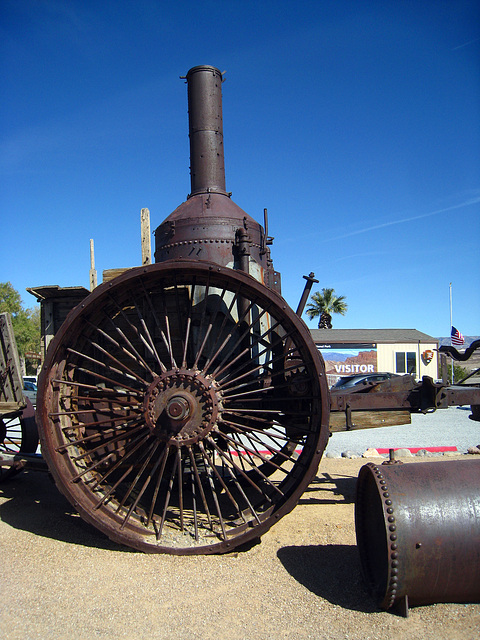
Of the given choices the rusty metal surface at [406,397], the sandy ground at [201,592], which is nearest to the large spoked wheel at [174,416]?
the sandy ground at [201,592]

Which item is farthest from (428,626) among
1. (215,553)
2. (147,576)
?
(147,576)

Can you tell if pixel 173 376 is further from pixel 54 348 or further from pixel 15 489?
pixel 15 489

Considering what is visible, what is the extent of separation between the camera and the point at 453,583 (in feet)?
10.3

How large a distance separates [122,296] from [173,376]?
1048 mm

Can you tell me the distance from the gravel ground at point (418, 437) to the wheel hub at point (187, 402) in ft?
17.4

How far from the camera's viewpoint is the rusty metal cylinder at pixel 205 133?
6.36 metres

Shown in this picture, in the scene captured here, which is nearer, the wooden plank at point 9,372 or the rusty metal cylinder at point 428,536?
the rusty metal cylinder at point 428,536

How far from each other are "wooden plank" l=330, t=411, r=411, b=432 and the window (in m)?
27.5

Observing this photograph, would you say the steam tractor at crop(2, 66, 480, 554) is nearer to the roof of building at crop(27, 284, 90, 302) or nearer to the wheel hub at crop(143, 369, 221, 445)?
the wheel hub at crop(143, 369, 221, 445)

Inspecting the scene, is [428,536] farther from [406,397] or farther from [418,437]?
[418,437]

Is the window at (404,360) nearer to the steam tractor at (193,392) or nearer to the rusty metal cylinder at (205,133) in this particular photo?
the steam tractor at (193,392)

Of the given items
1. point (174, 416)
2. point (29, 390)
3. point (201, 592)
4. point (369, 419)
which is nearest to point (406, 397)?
point (369, 419)

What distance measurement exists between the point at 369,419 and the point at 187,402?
1.92 m

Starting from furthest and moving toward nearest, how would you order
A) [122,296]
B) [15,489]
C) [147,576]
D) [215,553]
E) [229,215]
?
[15,489] → [229,215] → [122,296] → [215,553] → [147,576]
